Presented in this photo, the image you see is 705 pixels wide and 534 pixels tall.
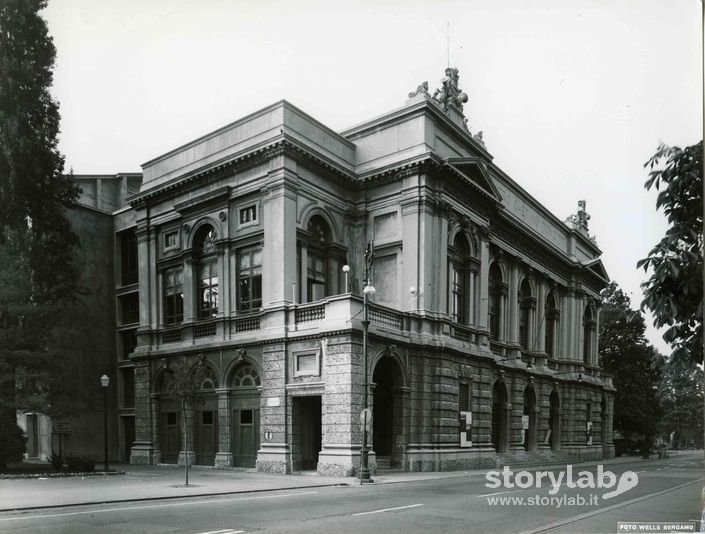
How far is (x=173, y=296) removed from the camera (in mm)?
34219

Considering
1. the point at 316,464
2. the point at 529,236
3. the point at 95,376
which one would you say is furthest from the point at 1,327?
the point at 529,236

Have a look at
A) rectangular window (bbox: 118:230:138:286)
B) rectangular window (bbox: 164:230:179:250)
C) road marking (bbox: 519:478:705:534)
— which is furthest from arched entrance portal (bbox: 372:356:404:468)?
rectangular window (bbox: 118:230:138:286)

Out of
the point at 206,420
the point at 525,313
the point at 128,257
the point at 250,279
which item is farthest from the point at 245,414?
the point at 525,313

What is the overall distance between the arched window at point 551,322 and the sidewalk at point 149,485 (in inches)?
884

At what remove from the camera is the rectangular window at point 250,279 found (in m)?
29.8

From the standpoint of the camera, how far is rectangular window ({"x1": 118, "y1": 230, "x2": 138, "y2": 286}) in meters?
38.7

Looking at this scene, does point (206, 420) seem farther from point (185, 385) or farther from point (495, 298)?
point (495, 298)

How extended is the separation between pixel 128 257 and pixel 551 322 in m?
30.8

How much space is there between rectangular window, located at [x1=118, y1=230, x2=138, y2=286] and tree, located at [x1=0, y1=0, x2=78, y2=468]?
36.9 feet

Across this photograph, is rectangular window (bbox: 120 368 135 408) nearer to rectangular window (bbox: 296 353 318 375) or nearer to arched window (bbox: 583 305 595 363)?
rectangular window (bbox: 296 353 318 375)

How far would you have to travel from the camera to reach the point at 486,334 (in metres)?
34.8

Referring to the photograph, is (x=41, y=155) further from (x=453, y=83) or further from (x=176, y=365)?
(x=453, y=83)

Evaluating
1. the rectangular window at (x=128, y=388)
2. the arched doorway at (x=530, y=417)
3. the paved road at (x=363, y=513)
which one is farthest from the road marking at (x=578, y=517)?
the rectangular window at (x=128, y=388)

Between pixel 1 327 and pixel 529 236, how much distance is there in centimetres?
3191
